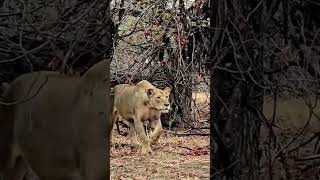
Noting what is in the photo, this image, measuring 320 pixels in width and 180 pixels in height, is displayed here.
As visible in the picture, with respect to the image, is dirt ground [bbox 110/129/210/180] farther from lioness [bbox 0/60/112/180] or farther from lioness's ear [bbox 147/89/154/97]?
lioness [bbox 0/60/112/180]

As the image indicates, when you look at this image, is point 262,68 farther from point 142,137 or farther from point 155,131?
point 155,131

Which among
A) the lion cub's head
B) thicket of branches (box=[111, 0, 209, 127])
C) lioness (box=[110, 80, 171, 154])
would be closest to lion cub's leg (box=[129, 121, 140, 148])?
lioness (box=[110, 80, 171, 154])

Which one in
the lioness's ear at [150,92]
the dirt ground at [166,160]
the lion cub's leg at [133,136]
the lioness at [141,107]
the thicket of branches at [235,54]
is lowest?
the dirt ground at [166,160]

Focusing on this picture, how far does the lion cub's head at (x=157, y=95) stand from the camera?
6324 millimetres

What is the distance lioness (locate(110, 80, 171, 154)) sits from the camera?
6.32 metres

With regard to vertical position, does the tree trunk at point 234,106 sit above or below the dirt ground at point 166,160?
above

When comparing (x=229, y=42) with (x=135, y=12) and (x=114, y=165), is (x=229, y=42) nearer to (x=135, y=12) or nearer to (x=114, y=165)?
(x=135, y=12)

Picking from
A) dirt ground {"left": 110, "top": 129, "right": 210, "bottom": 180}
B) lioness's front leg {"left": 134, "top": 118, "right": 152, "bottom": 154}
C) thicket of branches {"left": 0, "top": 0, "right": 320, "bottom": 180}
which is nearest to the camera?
thicket of branches {"left": 0, "top": 0, "right": 320, "bottom": 180}

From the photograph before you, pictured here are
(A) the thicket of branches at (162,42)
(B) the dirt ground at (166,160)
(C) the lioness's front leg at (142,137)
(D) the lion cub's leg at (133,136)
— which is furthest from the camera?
(D) the lion cub's leg at (133,136)

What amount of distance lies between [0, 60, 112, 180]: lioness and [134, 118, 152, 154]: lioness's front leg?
3299mm

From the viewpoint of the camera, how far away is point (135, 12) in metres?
5.26

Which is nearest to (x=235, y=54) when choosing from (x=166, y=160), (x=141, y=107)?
(x=166, y=160)

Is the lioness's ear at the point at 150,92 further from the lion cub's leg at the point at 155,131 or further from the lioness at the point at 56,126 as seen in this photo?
the lioness at the point at 56,126

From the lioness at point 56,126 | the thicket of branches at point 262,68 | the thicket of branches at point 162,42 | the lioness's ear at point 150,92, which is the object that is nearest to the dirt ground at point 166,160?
the thicket of branches at point 162,42
